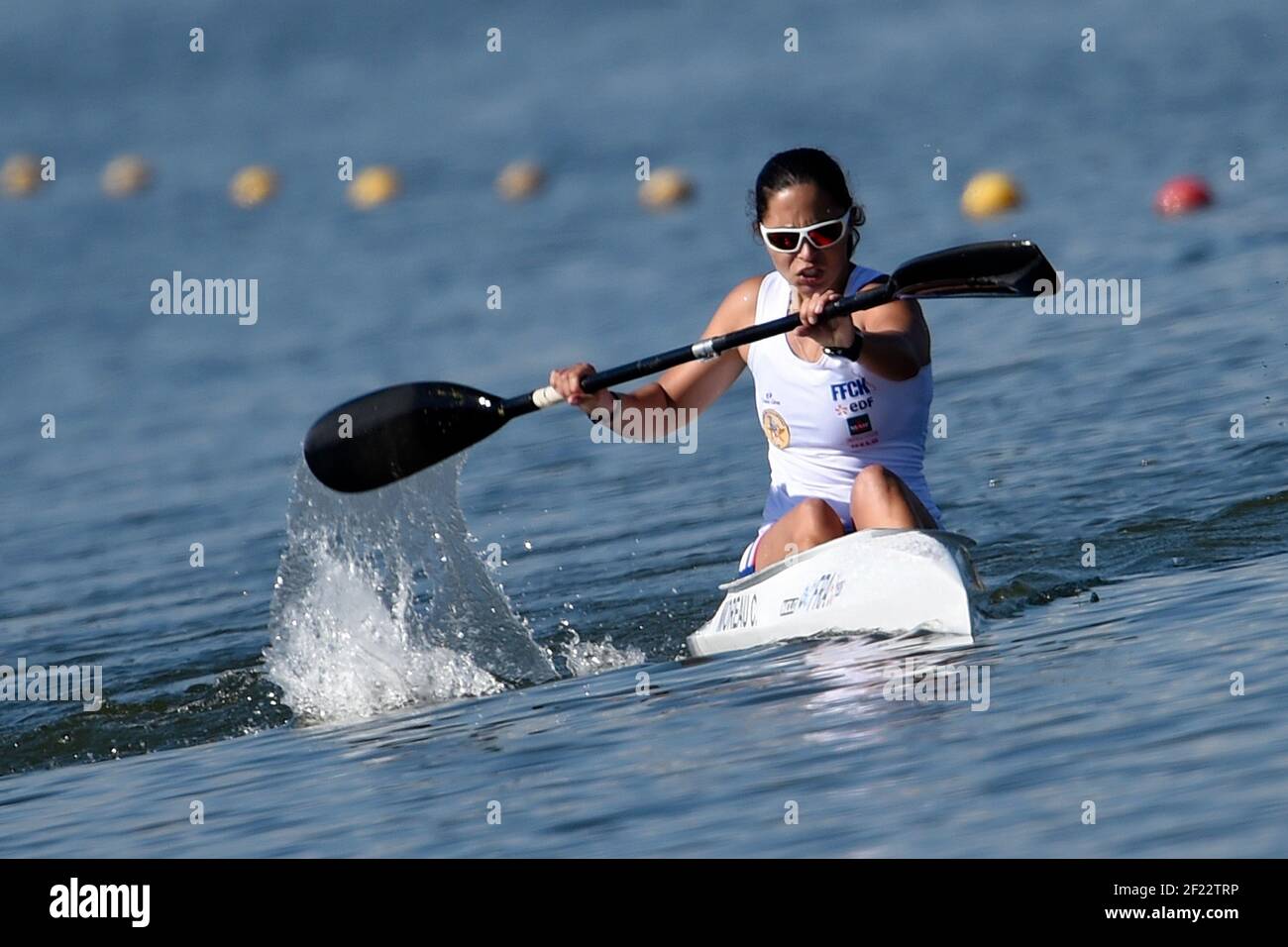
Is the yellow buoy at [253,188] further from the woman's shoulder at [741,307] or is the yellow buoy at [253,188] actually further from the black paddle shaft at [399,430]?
the woman's shoulder at [741,307]

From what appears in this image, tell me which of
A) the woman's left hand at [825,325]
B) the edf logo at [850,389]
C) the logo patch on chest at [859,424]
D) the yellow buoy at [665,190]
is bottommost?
the logo patch on chest at [859,424]

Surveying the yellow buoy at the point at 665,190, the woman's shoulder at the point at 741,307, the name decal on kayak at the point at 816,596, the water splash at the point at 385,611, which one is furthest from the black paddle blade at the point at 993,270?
the yellow buoy at the point at 665,190

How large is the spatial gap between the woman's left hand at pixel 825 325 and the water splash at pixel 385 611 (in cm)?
199

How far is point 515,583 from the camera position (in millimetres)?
10094

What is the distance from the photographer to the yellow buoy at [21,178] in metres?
29.7

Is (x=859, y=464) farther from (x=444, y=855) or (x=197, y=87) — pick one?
(x=197, y=87)

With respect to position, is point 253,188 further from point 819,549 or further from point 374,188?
point 819,549

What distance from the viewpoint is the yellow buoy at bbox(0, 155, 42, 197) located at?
97.5 ft

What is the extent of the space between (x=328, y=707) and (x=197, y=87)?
29242 millimetres

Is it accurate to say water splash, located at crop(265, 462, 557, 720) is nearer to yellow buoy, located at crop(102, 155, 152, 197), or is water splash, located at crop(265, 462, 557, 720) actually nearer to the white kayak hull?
the white kayak hull

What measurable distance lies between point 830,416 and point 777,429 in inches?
10.2

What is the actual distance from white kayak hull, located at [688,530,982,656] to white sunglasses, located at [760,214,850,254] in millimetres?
1033

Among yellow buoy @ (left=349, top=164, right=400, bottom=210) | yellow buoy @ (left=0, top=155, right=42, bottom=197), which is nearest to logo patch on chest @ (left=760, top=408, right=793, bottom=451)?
yellow buoy @ (left=349, top=164, right=400, bottom=210)

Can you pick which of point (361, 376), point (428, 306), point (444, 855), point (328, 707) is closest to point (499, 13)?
point (428, 306)
